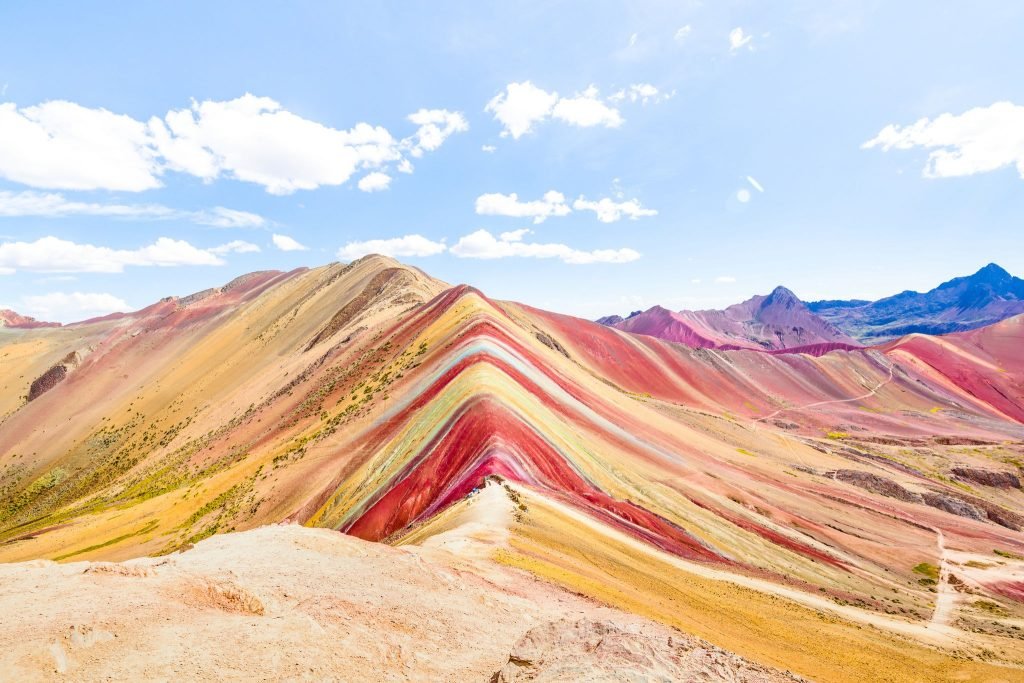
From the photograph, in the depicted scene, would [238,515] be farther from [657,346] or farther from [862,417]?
[862,417]

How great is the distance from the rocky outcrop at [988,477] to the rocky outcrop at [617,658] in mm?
78921

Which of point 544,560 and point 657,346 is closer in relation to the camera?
point 544,560

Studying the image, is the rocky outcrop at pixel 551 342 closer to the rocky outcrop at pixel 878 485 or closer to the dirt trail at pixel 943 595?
the rocky outcrop at pixel 878 485

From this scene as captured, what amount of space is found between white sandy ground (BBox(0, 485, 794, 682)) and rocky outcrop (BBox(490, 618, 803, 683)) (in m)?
0.03

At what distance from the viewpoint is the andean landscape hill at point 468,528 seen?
29.9ft

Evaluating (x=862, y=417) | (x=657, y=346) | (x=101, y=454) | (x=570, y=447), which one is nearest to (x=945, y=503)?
(x=570, y=447)

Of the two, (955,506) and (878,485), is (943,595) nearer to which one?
(878,485)

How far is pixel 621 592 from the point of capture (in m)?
15.7

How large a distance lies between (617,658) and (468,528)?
33.5ft

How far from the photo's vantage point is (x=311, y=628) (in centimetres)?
934

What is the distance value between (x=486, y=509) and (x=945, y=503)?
56059mm

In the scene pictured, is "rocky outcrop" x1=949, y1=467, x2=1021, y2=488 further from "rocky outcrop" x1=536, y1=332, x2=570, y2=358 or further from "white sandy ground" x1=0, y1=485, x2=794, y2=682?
"white sandy ground" x1=0, y1=485, x2=794, y2=682

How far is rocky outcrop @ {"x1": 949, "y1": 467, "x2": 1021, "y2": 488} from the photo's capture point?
61.7 m

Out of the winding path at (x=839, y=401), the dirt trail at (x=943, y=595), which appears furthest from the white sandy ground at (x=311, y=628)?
the winding path at (x=839, y=401)
